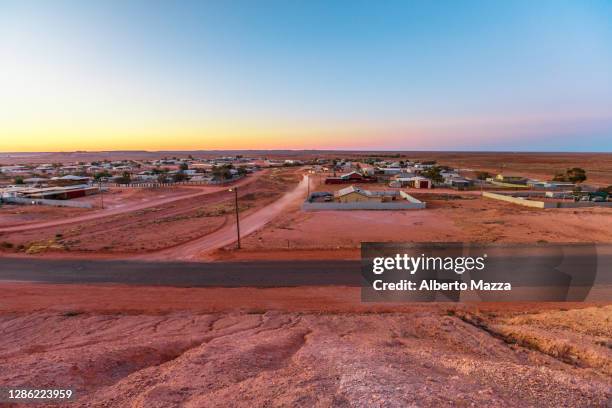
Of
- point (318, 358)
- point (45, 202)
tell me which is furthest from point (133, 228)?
point (318, 358)

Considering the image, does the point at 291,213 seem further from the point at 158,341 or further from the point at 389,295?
the point at 158,341

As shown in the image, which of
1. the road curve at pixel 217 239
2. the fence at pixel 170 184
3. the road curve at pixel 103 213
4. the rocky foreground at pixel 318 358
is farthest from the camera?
the fence at pixel 170 184

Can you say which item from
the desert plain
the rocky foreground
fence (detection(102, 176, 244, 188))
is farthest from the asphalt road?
fence (detection(102, 176, 244, 188))

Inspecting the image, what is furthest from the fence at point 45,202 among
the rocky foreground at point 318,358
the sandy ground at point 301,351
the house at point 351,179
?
the house at point 351,179

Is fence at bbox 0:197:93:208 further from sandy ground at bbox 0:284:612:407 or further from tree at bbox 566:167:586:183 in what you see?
tree at bbox 566:167:586:183

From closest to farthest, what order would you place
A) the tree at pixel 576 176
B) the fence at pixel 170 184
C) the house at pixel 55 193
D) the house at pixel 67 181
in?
the house at pixel 55 193
the tree at pixel 576 176
the house at pixel 67 181
the fence at pixel 170 184

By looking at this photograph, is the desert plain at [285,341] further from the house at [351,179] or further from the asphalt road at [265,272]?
the house at [351,179]
